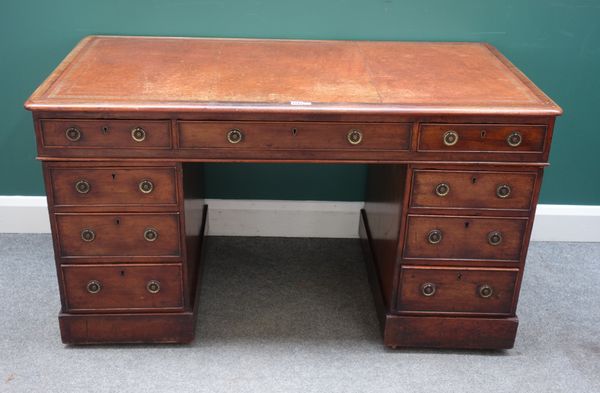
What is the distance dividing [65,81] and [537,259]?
1737mm

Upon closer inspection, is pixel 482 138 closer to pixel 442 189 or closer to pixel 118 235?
pixel 442 189

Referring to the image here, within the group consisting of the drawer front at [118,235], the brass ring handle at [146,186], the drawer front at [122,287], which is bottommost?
the drawer front at [122,287]

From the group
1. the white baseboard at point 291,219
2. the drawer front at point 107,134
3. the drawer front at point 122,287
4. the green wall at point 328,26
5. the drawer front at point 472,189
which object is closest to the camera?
the drawer front at point 107,134

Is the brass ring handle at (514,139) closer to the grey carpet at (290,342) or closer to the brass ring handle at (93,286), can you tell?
the grey carpet at (290,342)

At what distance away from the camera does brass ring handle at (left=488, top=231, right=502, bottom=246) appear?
1.96 meters

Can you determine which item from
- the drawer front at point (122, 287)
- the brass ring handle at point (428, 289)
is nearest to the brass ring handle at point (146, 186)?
the drawer front at point (122, 287)

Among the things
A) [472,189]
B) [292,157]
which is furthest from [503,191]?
[292,157]

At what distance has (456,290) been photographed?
2029mm

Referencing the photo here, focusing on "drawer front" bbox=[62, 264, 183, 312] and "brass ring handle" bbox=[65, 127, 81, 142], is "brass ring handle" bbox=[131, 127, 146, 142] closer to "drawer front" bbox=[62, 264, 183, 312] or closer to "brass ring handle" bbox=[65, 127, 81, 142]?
"brass ring handle" bbox=[65, 127, 81, 142]

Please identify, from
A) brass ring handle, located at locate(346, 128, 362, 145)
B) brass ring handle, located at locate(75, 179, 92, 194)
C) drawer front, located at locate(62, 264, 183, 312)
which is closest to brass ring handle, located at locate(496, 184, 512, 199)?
brass ring handle, located at locate(346, 128, 362, 145)

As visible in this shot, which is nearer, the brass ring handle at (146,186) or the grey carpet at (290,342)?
the brass ring handle at (146,186)

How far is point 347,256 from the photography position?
2594 mm

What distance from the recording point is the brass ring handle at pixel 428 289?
2018 mm

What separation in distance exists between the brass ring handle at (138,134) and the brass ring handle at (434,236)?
81 centimetres
